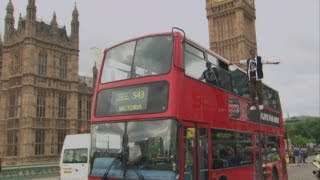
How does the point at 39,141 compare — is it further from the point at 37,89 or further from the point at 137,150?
the point at 137,150

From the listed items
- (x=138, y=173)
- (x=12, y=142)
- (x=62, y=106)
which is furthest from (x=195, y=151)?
(x=62, y=106)

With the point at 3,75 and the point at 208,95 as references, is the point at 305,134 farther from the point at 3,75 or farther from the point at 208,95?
the point at 208,95

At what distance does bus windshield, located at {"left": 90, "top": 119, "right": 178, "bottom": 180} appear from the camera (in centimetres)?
851

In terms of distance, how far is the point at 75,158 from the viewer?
20844 millimetres

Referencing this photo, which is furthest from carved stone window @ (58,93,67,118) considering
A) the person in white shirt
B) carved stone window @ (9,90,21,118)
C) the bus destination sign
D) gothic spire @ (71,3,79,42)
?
the bus destination sign

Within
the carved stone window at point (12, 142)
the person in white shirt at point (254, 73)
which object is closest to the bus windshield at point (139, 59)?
the person in white shirt at point (254, 73)

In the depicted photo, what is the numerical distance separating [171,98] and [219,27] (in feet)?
238

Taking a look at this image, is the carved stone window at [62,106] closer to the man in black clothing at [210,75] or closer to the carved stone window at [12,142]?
the carved stone window at [12,142]

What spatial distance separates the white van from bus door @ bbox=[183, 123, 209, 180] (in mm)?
11359

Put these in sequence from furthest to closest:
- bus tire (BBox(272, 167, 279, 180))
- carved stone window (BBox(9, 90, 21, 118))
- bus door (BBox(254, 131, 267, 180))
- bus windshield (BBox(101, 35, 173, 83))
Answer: carved stone window (BBox(9, 90, 21, 118))
bus tire (BBox(272, 167, 279, 180))
bus door (BBox(254, 131, 267, 180))
bus windshield (BBox(101, 35, 173, 83))

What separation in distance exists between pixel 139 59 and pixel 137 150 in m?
2.15

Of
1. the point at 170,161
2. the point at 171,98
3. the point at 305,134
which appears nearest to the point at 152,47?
the point at 171,98

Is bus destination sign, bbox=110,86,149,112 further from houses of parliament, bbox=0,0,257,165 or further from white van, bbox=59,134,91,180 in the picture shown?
houses of parliament, bbox=0,0,257,165

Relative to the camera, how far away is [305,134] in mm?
111125
